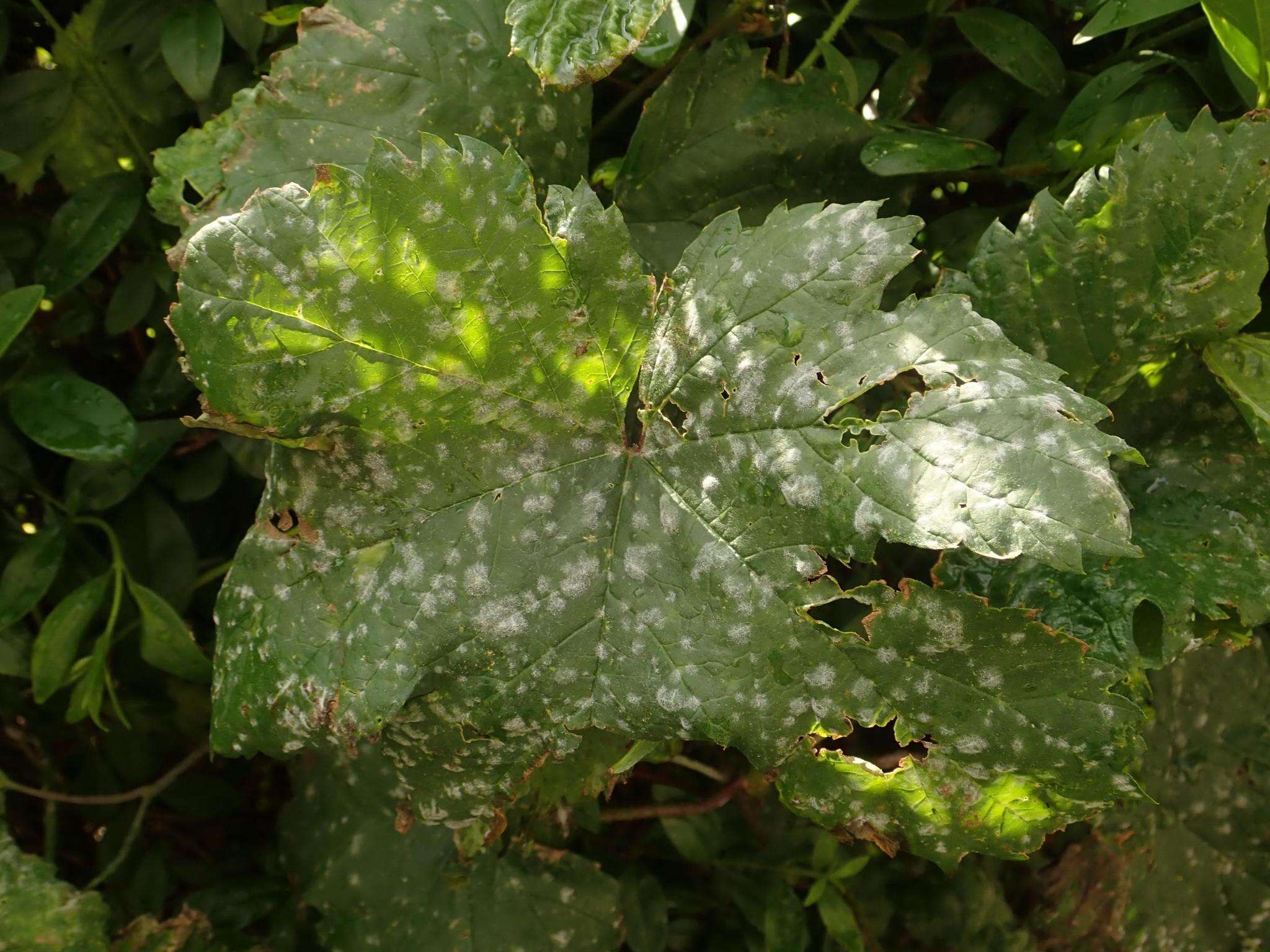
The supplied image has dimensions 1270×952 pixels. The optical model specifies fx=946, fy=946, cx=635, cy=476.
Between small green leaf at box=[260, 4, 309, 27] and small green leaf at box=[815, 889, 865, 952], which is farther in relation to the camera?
small green leaf at box=[815, 889, 865, 952]

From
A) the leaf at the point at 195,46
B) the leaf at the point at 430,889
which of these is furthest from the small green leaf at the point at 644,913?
the leaf at the point at 195,46

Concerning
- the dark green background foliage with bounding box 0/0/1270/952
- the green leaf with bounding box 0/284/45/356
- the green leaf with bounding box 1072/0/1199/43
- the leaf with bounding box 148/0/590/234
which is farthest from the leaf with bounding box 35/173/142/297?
the green leaf with bounding box 1072/0/1199/43

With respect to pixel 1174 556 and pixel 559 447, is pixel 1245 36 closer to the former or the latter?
pixel 1174 556

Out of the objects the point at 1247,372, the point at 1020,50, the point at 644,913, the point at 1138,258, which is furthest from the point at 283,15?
the point at 644,913

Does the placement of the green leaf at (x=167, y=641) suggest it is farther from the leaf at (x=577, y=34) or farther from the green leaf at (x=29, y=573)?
the leaf at (x=577, y=34)

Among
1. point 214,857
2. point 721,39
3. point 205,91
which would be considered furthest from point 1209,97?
point 214,857

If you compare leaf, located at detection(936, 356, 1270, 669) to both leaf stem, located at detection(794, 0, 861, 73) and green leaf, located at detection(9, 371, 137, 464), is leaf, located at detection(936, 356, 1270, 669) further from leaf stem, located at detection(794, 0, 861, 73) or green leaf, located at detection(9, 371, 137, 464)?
green leaf, located at detection(9, 371, 137, 464)

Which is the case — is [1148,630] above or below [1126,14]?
below

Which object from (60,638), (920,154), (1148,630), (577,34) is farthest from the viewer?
(60,638)

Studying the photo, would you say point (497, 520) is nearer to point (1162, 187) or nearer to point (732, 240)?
point (732, 240)
